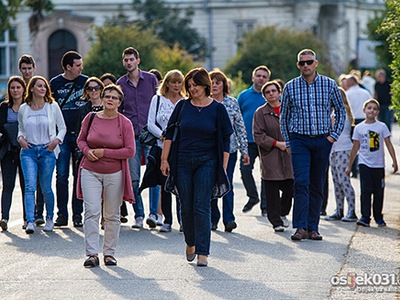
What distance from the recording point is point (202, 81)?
35.1ft

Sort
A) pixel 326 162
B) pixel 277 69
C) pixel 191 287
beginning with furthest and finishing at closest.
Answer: pixel 277 69 → pixel 326 162 → pixel 191 287

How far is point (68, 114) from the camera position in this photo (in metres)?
14.0

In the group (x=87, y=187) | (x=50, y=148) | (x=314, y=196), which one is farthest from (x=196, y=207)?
(x=50, y=148)

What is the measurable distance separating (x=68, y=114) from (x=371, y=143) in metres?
3.61

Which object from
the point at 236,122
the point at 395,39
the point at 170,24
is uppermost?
the point at 170,24

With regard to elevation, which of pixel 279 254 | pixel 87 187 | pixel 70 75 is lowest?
pixel 279 254

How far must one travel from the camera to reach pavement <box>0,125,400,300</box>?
366 inches

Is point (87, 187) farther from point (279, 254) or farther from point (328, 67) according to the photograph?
point (328, 67)

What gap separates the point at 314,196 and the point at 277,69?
28.8 metres

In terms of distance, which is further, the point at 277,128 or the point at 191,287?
the point at 277,128

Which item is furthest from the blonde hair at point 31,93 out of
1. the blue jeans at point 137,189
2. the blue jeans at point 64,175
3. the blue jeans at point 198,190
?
the blue jeans at point 198,190

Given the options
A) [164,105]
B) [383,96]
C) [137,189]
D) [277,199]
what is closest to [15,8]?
[383,96]

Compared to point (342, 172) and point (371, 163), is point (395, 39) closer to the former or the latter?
point (371, 163)

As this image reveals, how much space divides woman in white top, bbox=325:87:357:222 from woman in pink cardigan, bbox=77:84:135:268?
14.2ft
